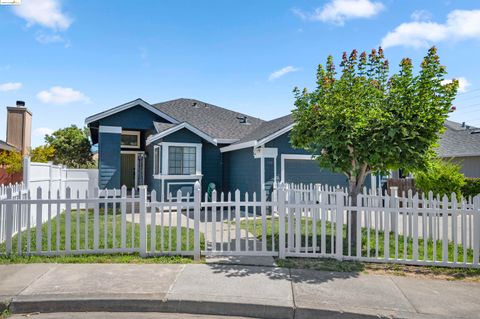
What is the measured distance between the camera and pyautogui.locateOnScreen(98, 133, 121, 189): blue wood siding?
13.9 m

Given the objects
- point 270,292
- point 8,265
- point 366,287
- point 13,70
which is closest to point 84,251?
point 8,265

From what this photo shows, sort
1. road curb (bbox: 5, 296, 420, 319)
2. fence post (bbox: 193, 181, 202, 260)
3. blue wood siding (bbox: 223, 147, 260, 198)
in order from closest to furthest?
road curb (bbox: 5, 296, 420, 319) < fence post (bbox: 193, 181, 202, 260) < blue wood siding (bbox: 223, 147, 260, 198)

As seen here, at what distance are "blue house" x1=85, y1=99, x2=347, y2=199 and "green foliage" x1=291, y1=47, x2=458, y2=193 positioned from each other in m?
5.44

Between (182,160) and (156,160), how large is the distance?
55.0 inches

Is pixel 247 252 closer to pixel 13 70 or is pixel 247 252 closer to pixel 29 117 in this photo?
pixel 13 70

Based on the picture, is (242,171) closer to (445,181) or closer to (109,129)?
(109,129)

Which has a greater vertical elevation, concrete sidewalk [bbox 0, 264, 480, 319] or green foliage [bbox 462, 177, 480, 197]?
green foliage [bbox 462, 177, 480, 197]

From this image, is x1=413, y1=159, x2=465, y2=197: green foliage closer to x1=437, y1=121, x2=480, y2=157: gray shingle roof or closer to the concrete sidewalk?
x1=437, y1=121, x2=480, y2=157: gray shingle roof

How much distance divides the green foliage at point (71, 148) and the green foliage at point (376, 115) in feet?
103

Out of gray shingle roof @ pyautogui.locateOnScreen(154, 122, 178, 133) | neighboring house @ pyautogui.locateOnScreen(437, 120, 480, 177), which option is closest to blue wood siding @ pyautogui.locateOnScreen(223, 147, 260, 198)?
gray shingle roof @ pyautogui.locateOnScreen(154, 122, 178, 133)

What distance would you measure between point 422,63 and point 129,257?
259 inches

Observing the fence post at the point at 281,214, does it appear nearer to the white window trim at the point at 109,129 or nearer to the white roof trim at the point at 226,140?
the white roof trim at the point at 226,140

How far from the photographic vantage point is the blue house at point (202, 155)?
40.7 feet

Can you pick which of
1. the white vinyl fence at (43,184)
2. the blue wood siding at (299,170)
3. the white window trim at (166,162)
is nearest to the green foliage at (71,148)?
the white vinyl fence at (43,184)
